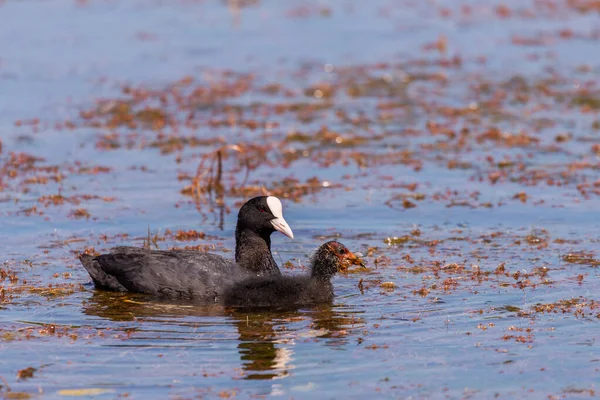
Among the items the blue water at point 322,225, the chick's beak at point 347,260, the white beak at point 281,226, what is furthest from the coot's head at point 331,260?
the white beak at point 281,226

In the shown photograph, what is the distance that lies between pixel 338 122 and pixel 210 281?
8.43 meters

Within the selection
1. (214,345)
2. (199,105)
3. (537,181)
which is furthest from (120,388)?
(199,105)

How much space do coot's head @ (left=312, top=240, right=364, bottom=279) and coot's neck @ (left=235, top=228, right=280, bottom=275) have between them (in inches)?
→ 21.6

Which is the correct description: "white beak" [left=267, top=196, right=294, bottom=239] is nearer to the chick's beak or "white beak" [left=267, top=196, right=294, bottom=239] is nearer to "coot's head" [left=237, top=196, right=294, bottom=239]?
"coot's head" [left=237, top=196, right=294, bottom=239]

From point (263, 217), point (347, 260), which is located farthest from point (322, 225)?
point (347, 260)

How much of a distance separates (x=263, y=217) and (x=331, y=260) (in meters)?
0.85

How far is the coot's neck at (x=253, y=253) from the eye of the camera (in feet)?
35.2

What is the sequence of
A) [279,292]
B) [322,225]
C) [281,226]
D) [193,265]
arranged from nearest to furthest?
1. [279,292]
2. [193,265]
3. [281,226]
4. [322,225]

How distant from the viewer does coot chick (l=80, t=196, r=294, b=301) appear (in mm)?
10258

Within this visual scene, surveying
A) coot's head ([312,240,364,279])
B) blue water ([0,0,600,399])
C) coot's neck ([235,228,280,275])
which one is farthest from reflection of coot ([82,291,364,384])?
coot's neck ([235,228,280,275])

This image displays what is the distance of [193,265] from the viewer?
33.8ft

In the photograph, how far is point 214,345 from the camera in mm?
8703

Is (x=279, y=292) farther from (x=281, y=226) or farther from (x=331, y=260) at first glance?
(x=281, y=226)

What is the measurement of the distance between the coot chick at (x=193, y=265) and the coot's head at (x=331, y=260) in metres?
0.43
